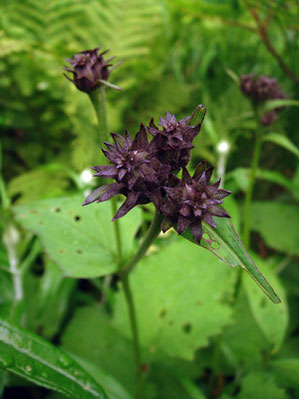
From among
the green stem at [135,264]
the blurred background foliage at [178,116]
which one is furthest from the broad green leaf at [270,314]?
the green stem at [135,264]

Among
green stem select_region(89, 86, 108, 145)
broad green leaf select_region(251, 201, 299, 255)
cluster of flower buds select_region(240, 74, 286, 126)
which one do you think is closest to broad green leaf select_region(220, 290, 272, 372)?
broad green leaf select_region(251, 201, 299, 255)

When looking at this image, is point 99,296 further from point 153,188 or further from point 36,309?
point 153,188

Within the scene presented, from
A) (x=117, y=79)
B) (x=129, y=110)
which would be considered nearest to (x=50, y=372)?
(x=129, y=110)

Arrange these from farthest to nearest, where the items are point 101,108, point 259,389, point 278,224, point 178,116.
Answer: point 178,116 → point 278,224 → point 259,389 → point 101,108

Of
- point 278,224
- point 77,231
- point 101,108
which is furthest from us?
point 278,224

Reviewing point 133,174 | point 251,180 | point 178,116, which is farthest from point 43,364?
point 178,116

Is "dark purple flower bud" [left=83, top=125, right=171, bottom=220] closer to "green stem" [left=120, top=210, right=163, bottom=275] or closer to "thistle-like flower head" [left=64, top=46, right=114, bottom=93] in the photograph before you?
"green stem" [left=120, top=210, right=163, bottom=275]

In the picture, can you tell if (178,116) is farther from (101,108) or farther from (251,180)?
(101,108)
